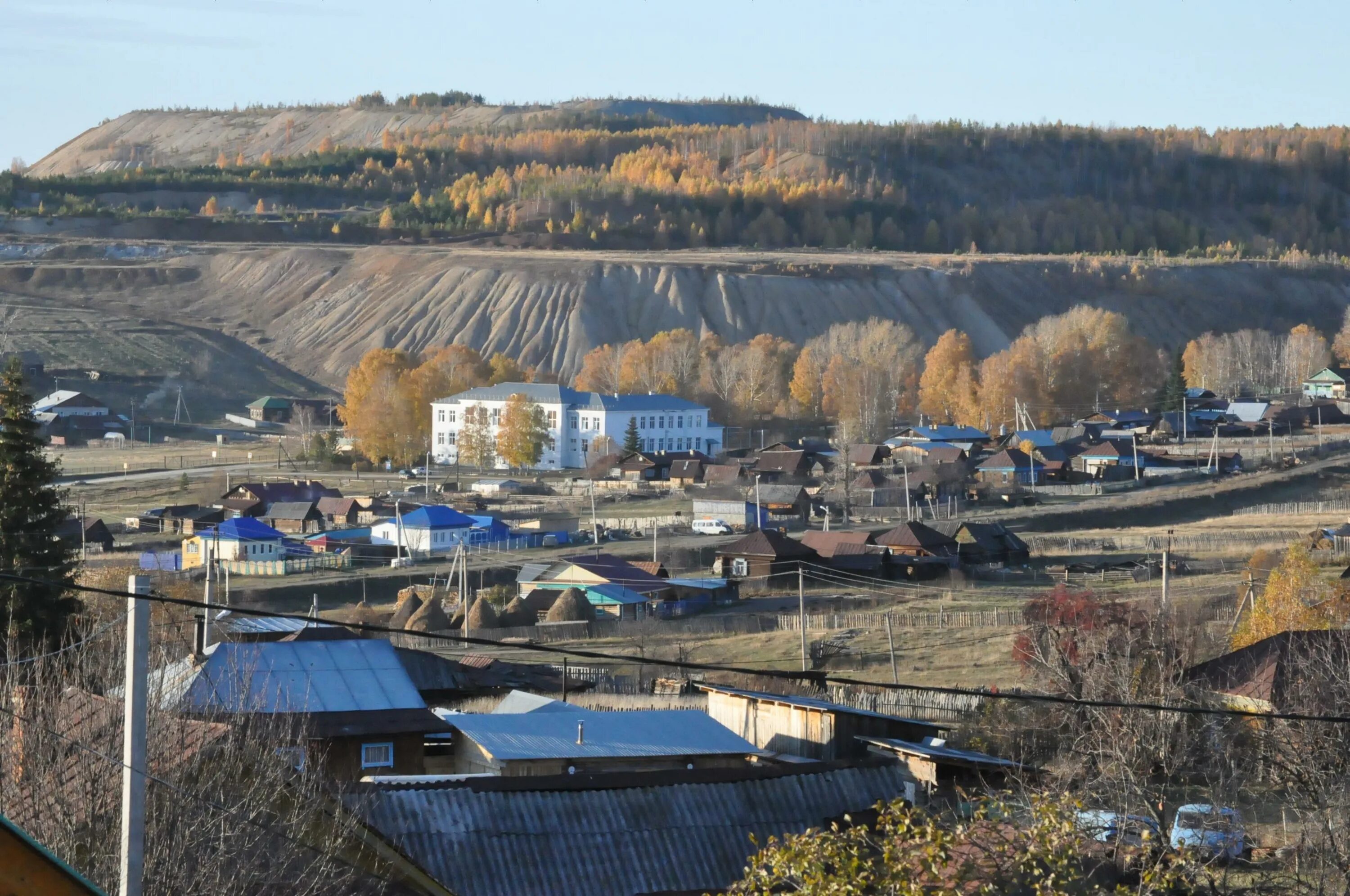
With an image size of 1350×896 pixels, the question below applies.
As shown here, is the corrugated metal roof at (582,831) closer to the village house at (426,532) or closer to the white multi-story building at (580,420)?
the village house at (426,532)

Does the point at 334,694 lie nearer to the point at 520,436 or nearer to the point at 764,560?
the point at 764,560

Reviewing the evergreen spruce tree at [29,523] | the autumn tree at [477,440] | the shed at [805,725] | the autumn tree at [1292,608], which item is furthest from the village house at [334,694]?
the autumn tree at [477,440]

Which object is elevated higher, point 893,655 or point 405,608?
point 893,655

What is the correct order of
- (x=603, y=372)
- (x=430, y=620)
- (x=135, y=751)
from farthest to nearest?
1. (x=603, y=372)
2. (x=430, y=620)
3. (x=135, y=751)

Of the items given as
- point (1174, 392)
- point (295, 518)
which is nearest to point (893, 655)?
point (295, 518)

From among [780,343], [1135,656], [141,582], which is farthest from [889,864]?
[780,343]

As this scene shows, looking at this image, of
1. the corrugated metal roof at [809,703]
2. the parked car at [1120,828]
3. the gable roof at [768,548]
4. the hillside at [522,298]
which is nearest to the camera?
the parked car at [1120,828]
